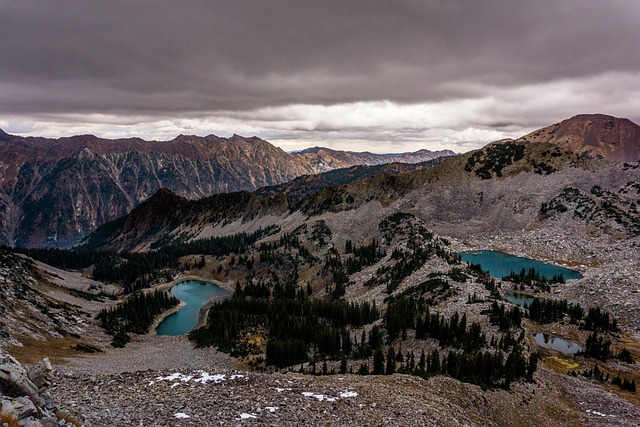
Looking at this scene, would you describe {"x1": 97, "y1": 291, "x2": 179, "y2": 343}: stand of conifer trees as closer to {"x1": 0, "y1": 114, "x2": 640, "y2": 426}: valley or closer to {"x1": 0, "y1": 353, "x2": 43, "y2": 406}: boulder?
{"x1": 0, "y1": 114, "x2": 640, "y2": 426}: valley

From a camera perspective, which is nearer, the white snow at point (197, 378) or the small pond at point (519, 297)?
the white snow at point (197, 378)

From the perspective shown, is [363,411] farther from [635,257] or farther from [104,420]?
[635,257]

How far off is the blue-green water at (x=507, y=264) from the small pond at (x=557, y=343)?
70.7 meters

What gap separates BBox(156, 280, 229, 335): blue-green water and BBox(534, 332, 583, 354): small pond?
10272 cm

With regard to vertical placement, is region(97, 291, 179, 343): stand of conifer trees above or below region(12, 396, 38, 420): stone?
below

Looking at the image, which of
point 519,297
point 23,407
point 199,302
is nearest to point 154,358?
point 23,407

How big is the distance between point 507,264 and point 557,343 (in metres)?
98.5

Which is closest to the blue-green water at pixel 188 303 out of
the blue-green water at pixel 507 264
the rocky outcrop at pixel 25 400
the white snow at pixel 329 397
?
the white snow at pixel 329 397

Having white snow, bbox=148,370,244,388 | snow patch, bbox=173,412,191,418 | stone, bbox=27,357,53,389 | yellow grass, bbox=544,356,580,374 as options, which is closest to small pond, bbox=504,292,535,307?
yellow grass, bbox=544,356,580,374

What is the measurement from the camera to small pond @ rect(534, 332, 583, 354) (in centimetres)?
6438

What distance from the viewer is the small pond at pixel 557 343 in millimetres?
64375

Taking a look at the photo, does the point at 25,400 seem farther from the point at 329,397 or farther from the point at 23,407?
the point at 329,397

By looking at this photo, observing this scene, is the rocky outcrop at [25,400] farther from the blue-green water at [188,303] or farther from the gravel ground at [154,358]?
the blue-green water at [188,303]

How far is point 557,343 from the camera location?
66.4 m
